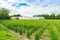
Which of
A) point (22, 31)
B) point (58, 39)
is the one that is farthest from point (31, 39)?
point (22, 31)

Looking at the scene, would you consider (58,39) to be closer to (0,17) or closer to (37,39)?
(37,39)

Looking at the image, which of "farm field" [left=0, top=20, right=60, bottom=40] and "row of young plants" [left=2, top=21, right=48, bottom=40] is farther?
"row of young plants" [left=2, top=21, right=48, bottom=40]

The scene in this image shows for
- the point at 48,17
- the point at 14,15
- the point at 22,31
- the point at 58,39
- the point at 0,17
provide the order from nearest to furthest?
the point at 58,39 < the point at 22,31 < the point at 0,17 < the point at 48,17 < the point at 14,15

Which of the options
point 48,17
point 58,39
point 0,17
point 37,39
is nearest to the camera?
point 58,39

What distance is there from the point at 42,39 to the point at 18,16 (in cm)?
9494

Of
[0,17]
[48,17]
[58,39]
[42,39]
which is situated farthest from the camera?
[48,17]

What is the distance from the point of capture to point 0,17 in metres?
88.6

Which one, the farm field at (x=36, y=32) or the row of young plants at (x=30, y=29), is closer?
the farm field at (x=36, y=32)

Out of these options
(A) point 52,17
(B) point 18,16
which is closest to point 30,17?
(B) point 18,16

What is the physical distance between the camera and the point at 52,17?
105312mm

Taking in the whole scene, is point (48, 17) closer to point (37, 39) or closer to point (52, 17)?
point (52, 17)

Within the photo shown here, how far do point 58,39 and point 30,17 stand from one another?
10142 cm

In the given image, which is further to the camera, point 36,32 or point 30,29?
point 30,29

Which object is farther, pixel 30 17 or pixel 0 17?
pixel 30 17
